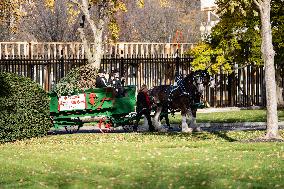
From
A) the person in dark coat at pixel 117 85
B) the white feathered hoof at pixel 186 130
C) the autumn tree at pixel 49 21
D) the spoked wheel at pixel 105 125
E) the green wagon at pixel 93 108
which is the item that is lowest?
the white feathered hoof at pixel 186 130

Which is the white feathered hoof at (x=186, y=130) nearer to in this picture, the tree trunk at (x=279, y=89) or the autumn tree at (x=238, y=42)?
the autumn tree at (x=238, y=42)

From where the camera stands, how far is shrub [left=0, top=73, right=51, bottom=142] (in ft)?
68.5

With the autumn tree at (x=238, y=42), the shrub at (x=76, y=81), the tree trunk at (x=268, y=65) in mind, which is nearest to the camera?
the tree trunk at (x=268, y=65)

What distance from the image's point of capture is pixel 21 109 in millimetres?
21375

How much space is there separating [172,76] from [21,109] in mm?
19161

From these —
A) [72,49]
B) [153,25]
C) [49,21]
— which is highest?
[153,25]

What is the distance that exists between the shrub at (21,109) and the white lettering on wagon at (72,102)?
2.00ft

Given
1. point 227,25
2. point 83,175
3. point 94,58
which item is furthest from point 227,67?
point 83,175

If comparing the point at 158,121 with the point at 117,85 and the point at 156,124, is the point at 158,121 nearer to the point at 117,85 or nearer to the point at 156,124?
the point at 156,124

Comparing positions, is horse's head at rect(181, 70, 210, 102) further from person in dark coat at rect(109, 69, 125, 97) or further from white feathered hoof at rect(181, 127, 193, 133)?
person in dark coat at rect(109, 69, 125, 97)

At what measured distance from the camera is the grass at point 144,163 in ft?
40.7

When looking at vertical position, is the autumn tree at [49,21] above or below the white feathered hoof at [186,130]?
above

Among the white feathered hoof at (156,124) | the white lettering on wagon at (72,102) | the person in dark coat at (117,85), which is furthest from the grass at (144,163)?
the white feathered hoof at (156,124)

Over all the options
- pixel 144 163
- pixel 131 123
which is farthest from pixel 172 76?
pixel 144 163
